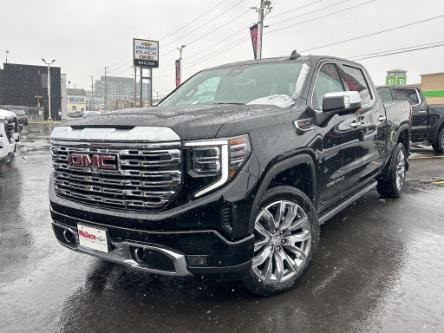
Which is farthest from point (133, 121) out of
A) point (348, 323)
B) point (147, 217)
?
point (348, 323)

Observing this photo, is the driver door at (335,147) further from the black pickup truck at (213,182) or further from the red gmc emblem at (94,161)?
the red gmc emblem at (94,161)

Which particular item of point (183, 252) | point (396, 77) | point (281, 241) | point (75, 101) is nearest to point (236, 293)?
point (281, 241)

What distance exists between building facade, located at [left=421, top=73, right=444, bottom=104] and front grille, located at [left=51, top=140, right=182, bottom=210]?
125 ft

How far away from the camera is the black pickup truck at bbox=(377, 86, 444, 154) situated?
10859 mm

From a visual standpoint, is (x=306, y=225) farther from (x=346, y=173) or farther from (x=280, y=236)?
(x=346, y=173)

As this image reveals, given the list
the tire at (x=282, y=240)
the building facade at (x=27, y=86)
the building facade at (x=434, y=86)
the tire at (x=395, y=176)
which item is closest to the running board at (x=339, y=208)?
the tire at (x=282, y=240)

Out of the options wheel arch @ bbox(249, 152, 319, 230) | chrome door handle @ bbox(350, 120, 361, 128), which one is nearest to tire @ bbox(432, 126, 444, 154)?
chrome door handle @ bbox(350, 120, 361, 128)

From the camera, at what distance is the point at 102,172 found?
103 inches

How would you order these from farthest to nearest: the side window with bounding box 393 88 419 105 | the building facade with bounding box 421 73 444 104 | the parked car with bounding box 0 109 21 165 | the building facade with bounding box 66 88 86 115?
the building facade with bounding box 66 88 86 115 < the building facade with bounding box 421 73 444 104 < the side window with bounding box 393 88 419 105 < the parked car with bounding box 0 109 21 165

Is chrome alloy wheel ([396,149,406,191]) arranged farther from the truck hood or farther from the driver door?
the truck hood

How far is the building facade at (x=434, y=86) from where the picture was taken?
1379 inches

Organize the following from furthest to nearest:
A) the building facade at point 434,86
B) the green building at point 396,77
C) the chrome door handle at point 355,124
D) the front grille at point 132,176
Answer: the green building at point 396,77
the building facade at point 434,86
the chrome door handle at point 355,124
the front grille at point 132,176

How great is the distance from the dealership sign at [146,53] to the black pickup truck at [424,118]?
113 feet

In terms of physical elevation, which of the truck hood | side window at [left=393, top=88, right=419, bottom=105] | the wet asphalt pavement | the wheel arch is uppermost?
side window at [left=393, top=88, right=419, bottom=105]
